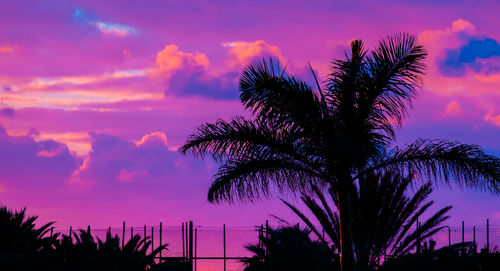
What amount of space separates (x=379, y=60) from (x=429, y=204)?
7262 mm

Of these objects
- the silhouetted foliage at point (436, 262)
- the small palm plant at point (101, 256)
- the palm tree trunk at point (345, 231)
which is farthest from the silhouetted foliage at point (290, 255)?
the small palm plant at point (101, 256)

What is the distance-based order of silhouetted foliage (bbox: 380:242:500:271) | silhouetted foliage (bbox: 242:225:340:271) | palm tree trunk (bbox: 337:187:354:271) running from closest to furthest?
silhouetted foliage (bbox: 242:225:340:271) → palm tree trunk (bbox: 337:187:354:271) → silhouetted foliage (bbox: 380:242:500:271)

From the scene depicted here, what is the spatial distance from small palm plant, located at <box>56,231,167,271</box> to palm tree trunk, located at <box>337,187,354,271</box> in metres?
5.23

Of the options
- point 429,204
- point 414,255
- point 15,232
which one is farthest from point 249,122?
point 15,232

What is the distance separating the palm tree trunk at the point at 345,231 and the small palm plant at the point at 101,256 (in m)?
5.23

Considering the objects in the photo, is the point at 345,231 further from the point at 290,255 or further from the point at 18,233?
the point at 18,233

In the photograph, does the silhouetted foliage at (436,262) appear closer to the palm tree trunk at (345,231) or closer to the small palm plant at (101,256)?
the palm tree trunk at (345,231)

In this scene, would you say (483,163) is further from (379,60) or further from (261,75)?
(261,75)

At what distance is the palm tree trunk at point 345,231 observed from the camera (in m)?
17.7

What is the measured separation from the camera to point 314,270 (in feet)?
55.4

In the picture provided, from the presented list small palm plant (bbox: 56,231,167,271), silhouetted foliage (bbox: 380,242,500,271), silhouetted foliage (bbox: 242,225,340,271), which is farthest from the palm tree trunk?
small palm plant (bbox: 56,231,167,271)

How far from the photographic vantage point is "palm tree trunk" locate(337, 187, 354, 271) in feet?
58.2

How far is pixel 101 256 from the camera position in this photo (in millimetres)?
14109

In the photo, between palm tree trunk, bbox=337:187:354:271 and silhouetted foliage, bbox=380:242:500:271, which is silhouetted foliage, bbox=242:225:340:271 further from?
silhouetted foliage, bbox=380:242:500:271
